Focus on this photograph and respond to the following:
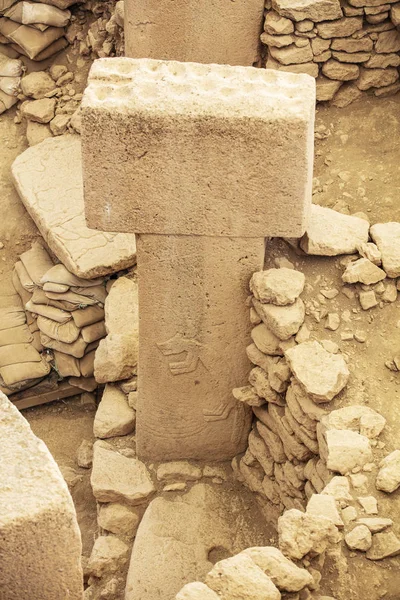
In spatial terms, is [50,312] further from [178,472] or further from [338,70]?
[338,70]

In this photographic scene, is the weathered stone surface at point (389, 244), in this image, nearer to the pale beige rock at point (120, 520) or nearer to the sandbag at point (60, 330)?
the pale beige rock at point (120, 520)

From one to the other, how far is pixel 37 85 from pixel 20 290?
1919 mm

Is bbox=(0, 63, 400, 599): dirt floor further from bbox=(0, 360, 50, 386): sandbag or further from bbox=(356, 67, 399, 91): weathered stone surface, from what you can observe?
bbox=(0, 360, 50, 386): sandbag

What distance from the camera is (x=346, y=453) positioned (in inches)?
167

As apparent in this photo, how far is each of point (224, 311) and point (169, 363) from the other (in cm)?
44

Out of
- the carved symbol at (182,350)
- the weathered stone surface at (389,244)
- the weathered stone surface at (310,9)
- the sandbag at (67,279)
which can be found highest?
the weathered stone surface at (310,9)

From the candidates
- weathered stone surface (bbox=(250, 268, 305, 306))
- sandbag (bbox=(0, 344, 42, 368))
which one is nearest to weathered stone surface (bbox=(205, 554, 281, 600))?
weathered stone surface (bbox=(250, 268, 305, 306))

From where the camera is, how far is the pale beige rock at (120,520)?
5.24m

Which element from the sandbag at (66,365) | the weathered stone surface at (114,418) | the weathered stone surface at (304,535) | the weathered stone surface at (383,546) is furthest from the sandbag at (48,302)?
the weathered stone surface at (383,546)

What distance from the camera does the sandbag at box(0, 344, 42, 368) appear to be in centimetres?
707

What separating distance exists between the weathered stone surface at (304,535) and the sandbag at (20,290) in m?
3.95

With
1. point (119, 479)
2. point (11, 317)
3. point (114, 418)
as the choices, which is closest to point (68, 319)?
point (11, 317)

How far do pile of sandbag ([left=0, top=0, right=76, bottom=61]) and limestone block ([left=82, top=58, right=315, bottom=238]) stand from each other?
396 centimetres

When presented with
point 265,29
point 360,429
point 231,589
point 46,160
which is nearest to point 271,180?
point 360,429
